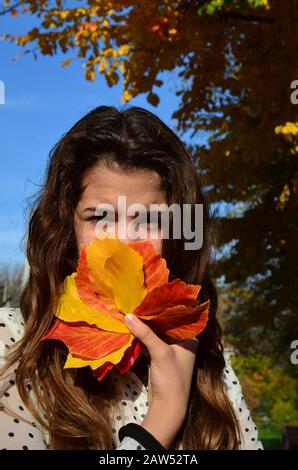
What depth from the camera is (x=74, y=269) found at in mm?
1633

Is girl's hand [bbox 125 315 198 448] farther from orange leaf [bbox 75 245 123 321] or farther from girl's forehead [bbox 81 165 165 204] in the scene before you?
girl's forehead [bbox 81 165 165 204]

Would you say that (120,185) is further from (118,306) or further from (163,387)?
(163,387)

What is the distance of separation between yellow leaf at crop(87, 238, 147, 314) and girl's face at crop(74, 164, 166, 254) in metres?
0.08

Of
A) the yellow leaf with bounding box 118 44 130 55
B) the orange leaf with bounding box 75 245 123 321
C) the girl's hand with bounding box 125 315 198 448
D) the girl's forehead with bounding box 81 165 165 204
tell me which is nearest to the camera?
the girl's hand with bounding box 125 315 198 448

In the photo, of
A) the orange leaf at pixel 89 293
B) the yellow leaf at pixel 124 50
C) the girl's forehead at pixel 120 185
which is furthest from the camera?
the yellow leaf at pixel 124 50

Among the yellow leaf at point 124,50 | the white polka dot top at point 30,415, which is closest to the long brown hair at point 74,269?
the white polka dot top at point 30,415

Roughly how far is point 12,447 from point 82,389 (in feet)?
0.75

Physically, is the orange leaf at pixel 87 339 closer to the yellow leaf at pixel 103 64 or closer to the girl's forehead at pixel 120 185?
the girl's forehead at pixel 120 185

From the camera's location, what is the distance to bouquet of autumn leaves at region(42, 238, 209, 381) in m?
1.38

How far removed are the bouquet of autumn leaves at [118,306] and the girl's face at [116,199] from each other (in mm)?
77

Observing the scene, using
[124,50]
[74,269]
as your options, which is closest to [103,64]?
[124,50]

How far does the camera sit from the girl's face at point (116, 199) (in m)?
1.50

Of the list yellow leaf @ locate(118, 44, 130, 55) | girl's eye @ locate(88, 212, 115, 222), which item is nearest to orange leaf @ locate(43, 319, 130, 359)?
girl's eye @ locate(88, 212, 115, 222)

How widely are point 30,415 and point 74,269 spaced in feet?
1.31
